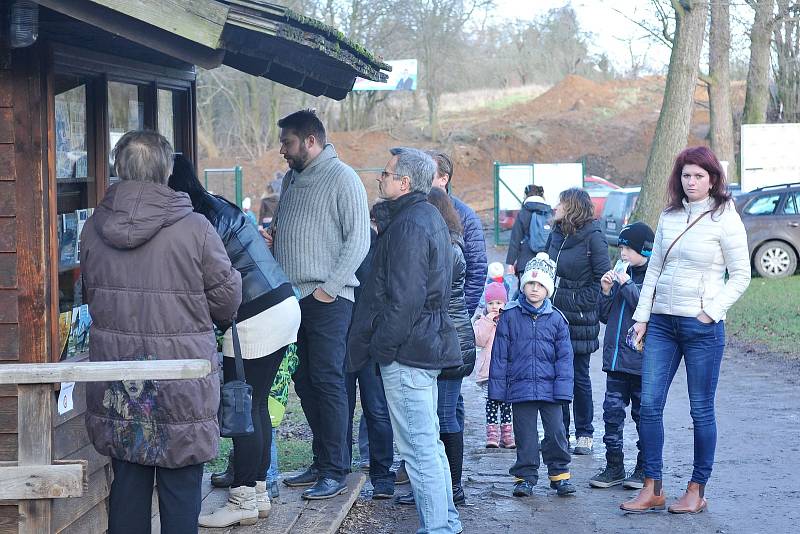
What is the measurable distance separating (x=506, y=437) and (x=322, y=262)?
9.25ft

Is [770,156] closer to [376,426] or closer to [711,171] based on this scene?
[711,171]

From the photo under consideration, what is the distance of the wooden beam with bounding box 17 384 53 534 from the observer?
147 inches

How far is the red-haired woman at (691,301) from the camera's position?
5844mm

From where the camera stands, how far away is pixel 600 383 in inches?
424

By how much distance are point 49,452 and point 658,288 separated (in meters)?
3.55

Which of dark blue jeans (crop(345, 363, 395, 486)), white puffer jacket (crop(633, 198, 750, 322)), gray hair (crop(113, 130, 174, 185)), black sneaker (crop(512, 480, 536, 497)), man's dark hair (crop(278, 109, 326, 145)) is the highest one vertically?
man's dark hair (crop(278, 109, 326, 145))

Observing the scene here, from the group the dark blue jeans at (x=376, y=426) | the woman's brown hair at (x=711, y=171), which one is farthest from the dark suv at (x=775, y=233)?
the dark blue jeans at (x=376, y=426)

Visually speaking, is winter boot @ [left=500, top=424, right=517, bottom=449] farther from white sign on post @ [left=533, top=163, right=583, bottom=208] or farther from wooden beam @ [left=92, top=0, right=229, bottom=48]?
white sign on post @ [left=533, top=163, right=583, bottom=208]

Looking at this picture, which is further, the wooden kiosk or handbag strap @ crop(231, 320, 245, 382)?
handbag strap @ crop(231, 320, 245, 382)

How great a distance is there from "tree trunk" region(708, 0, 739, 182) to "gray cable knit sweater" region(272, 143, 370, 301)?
19.0m

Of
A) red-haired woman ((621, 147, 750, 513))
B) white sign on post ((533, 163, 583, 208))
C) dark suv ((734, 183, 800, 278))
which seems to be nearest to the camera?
red-haired woman ((621, 147, 750, 513))

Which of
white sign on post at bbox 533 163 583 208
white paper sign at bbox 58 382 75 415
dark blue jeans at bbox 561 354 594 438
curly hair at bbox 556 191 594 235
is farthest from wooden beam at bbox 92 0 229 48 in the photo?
white sign on post at bbox 533 163 583 208

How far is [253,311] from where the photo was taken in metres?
4.82

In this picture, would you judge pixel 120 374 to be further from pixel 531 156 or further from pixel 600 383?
pixel 531 156
